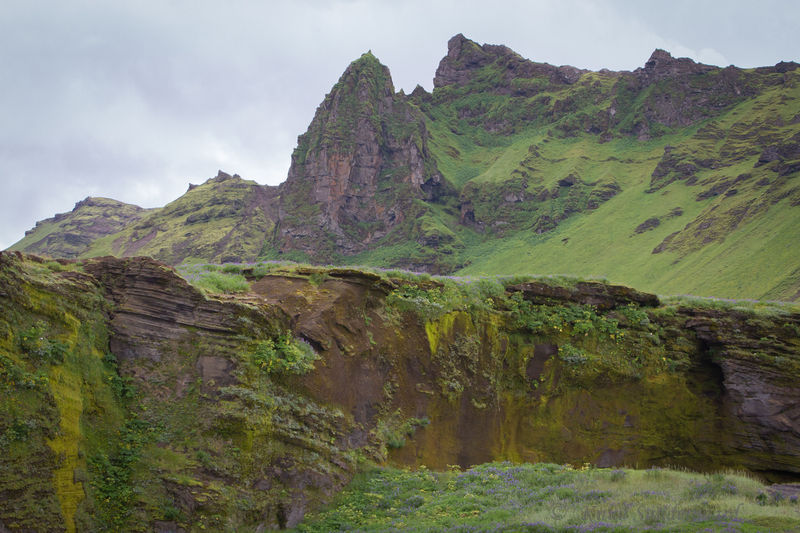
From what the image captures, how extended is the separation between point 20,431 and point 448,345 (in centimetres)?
1141

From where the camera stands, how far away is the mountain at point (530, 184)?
8381cm

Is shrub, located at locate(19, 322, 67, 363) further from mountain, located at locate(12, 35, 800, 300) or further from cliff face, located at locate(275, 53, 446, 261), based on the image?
cliff face, located at locate(275, 53, 446, 261)

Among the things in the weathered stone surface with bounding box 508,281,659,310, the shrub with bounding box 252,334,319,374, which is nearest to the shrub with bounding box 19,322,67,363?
the shrub with bounding box 252,334,319,374

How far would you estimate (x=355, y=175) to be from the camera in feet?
→ 494

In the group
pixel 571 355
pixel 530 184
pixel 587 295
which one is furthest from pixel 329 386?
pixel 530 184

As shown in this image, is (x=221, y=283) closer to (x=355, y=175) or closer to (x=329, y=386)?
(x=329, y=386)

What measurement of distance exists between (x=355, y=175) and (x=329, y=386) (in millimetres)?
140090

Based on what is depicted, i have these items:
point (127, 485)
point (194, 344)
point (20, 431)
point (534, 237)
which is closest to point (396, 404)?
point (194, 344)

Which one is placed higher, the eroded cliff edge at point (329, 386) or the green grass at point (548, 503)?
the eroded cliff edge at point (329, 386)

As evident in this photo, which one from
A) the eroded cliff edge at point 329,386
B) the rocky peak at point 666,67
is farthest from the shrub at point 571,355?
the rocky peak at point 666,67

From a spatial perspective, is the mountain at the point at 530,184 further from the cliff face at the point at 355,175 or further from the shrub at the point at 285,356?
the shrub at the point at 285,356

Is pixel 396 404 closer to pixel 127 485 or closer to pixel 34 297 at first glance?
pixel 127 485

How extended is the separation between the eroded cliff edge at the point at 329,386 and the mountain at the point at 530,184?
54676 mm

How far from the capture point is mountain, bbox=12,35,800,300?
275 ft
